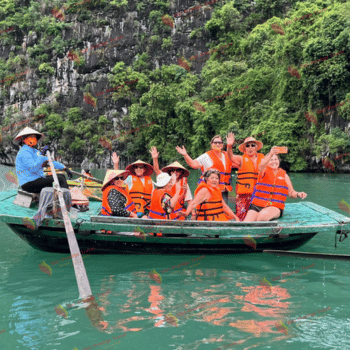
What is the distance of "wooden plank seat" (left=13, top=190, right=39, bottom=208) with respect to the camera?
261 inches

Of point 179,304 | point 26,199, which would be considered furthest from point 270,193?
point 26,199

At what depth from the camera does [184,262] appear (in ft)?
18.8

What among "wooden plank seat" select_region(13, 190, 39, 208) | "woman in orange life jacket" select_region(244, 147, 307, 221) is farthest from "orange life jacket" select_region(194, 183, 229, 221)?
"wooden plank seat" select_region(13, 190, 39, 208)

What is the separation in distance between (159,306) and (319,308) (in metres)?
1.52

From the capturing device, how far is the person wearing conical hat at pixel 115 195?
5.69m

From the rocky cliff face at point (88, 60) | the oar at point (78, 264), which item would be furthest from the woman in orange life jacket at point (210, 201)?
the rocky cliff face at point (88, 60)

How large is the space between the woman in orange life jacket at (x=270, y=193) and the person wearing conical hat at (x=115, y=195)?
1.71 meters

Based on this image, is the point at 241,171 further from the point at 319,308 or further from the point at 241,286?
the point at 319,308

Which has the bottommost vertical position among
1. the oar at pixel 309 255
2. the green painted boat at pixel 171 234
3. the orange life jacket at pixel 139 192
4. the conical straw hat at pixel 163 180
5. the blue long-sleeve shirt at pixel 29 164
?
the oar at pixel 309 255

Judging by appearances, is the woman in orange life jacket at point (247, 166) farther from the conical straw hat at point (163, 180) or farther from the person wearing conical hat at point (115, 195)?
the person wearing conical hat at point (115, 195)

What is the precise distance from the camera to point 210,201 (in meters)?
5.73

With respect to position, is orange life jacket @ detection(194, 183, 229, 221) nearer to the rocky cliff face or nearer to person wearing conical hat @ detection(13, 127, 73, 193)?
person wearing conical hat @ detection(13, 127, 73, 193)

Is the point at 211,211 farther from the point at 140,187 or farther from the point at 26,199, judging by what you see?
the point at 26,199

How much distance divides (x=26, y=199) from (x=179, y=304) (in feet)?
11.5
